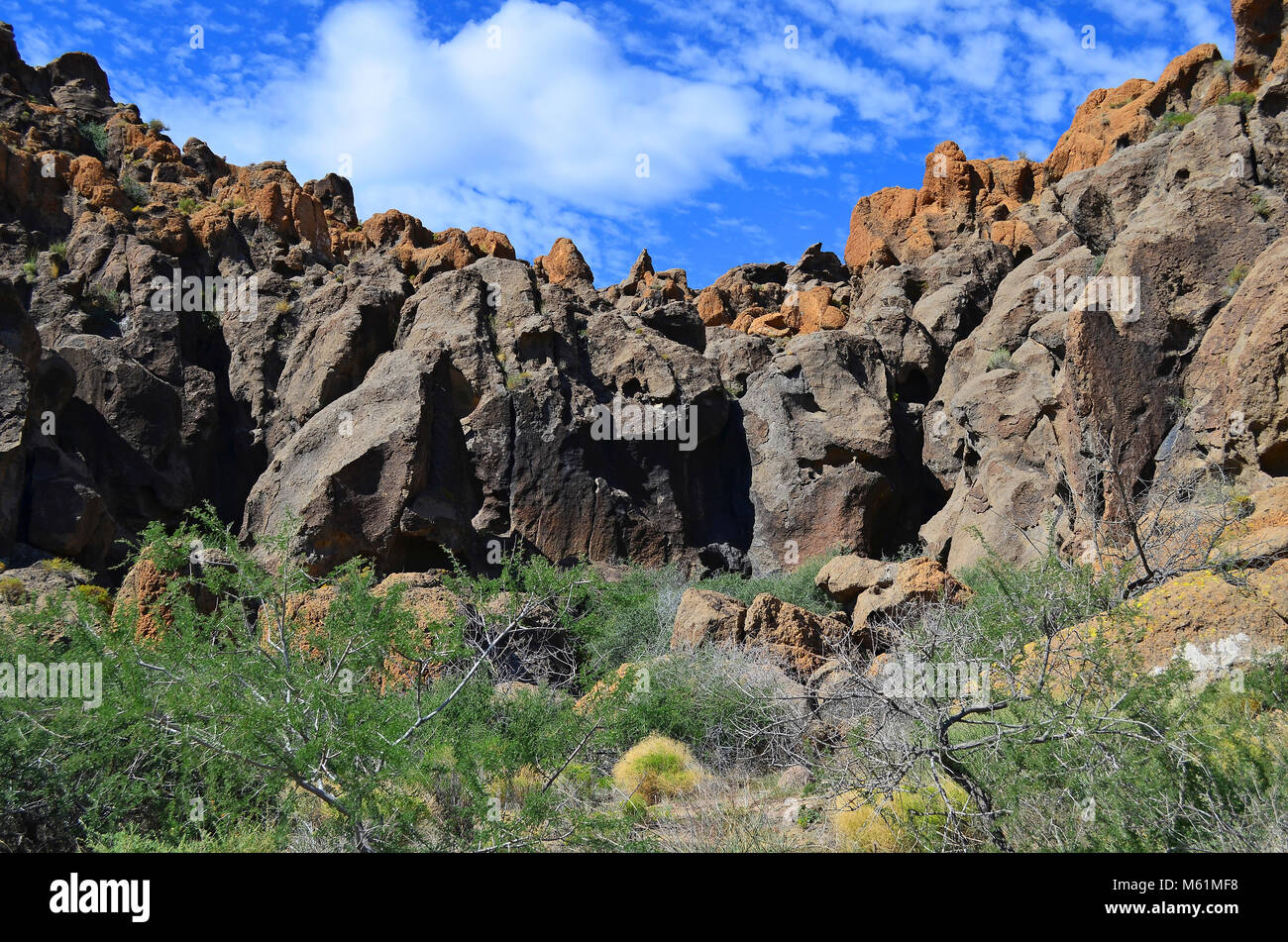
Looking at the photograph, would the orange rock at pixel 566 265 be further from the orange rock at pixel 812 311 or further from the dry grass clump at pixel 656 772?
the dry grass clump at pixel 656 772

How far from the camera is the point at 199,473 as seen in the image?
2492 centimetres

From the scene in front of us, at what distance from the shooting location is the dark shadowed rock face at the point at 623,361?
1588 centimetres

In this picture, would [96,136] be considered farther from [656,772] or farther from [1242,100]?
[1242,100]

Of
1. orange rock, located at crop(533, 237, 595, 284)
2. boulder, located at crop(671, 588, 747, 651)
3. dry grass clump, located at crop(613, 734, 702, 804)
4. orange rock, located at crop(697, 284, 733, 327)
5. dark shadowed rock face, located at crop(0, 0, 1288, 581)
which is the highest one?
orange rock, located at crop(533, 237, 595, 284)

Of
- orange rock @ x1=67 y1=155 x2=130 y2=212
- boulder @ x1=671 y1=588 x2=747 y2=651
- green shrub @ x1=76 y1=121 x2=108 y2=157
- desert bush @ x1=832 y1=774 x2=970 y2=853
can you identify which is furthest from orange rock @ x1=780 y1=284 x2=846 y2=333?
desert bush @ x1=832 y1=774 x2=970 y2=853

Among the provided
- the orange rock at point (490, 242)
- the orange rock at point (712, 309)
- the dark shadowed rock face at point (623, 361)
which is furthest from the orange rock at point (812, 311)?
the orange rock at point (490, 242)

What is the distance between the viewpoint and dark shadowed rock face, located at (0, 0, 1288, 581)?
15875mm

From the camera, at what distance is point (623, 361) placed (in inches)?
1047

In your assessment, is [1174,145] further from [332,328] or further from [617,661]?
[332,328]

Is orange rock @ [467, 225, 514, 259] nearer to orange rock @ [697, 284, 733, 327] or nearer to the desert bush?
orange rock @ [697, 284, 733, 327]

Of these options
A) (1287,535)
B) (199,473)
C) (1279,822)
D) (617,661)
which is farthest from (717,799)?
(199,473)

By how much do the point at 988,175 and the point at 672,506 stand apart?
1926cm

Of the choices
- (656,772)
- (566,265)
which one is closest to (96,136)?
(566,265)

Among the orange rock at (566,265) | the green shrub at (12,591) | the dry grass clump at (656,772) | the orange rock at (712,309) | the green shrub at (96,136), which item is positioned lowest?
the dry grass clump at (656,772)
